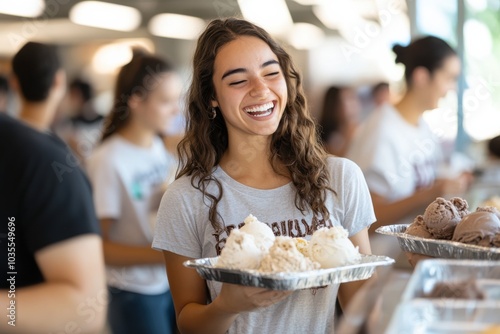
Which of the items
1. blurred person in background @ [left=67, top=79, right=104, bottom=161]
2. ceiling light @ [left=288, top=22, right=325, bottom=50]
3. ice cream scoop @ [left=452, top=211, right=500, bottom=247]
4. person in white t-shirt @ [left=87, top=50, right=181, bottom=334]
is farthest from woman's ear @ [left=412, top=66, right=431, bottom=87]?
ceiling light @ [left=288, top=22, right=325, bottom=50]

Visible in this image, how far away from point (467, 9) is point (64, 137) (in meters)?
3.55

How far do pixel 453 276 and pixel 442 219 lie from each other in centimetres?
42

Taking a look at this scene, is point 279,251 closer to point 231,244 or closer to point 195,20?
point 231,244

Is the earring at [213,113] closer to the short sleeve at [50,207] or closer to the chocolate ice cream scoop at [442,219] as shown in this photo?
the short sleeve at [50,207]

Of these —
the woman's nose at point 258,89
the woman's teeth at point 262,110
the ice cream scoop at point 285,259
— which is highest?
the woman's nose at point 258,89

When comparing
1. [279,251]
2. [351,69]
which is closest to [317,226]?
[279,251]

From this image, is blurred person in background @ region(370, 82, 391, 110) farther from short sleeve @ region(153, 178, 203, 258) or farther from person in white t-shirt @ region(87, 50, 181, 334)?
short sleeve @ region(153, 178, 203, 258)

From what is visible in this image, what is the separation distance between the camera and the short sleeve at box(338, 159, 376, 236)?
1864 mm

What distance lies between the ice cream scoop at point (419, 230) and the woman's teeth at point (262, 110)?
404 mm

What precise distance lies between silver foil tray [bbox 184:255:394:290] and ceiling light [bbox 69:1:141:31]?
328 cm

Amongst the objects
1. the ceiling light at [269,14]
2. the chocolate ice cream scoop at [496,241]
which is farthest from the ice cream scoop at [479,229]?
the ceiling light at [269,14]

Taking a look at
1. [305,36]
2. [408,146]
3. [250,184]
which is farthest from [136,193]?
[305,36]

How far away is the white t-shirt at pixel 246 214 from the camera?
1.81 m

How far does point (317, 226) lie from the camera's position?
1812 millimetres
